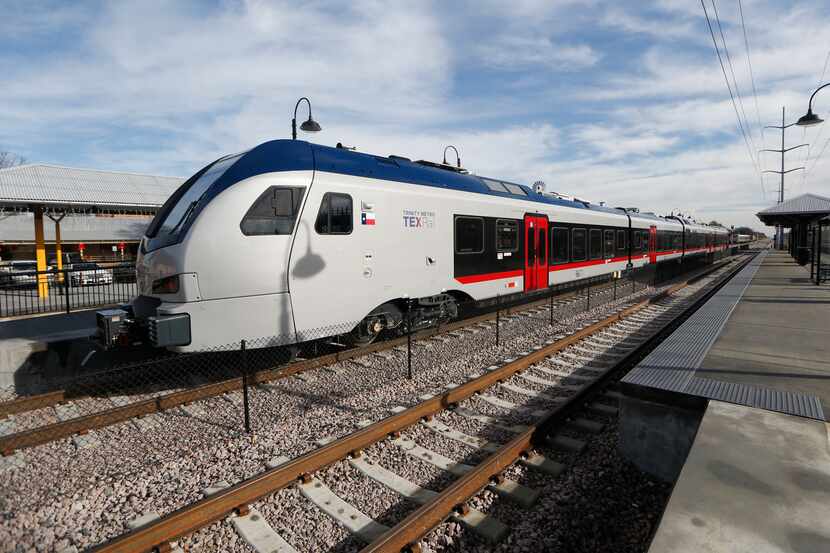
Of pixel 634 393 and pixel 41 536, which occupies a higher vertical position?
pixel 634 393

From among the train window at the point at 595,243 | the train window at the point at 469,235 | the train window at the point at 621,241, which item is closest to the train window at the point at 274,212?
the train window at the point at 469,235

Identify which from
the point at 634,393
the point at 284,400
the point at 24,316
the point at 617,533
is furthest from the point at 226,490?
the point at 24,316

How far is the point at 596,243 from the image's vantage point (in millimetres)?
15406

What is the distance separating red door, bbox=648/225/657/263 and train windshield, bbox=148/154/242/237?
19321 mm

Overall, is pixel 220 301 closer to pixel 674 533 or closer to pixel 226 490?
pixel 226 490

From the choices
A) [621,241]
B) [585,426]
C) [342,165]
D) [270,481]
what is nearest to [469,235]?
[342,165]

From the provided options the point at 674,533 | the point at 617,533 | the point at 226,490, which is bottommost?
the point at 617,533

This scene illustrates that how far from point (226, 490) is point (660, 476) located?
150 inches

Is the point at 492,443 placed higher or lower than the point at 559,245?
lower

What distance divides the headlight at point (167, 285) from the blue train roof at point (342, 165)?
4.82 ft

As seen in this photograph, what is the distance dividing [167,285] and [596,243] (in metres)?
13.2

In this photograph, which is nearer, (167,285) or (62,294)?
(167,285)

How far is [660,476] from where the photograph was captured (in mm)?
4234

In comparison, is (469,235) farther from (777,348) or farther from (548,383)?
(777,348)
